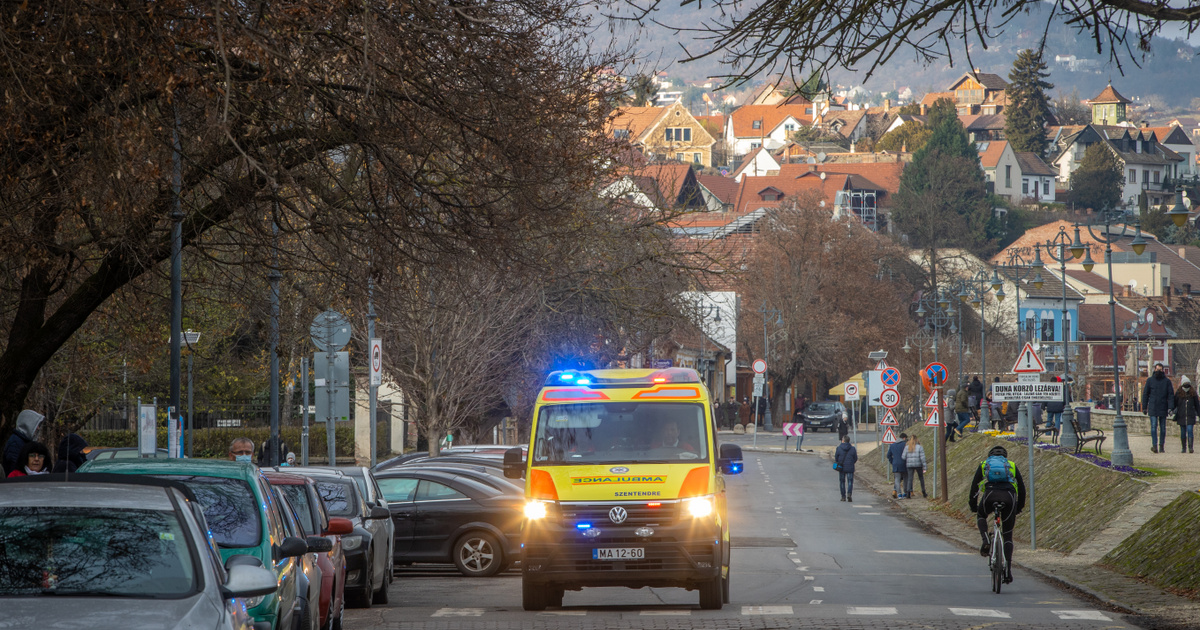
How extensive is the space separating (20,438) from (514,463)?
5.62 m

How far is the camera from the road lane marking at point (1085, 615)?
13.3 m

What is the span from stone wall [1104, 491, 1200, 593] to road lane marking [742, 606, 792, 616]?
494cm

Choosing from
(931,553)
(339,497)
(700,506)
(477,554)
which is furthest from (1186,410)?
(339,497)

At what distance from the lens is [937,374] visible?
3369cm

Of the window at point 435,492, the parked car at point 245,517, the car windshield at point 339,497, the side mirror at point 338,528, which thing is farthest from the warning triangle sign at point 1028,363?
the parked car at point 245,517

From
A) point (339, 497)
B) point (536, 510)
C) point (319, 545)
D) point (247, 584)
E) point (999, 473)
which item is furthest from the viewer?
point (999, 473)

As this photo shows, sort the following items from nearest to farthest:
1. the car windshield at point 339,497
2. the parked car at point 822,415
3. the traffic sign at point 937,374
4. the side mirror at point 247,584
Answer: the side mirror at point 247,584 → the car windshield at point 339,497 → the traffic sign at point 937,374 → the parked car at point 822,415

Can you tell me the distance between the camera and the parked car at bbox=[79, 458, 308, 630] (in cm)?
889

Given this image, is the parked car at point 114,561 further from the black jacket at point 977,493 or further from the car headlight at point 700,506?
the black jacket at point 977,493

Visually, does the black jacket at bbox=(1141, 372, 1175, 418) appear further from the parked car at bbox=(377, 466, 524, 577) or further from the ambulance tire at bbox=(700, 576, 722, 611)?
the ambulance tire at bbox=(700, 576, 722, 611)

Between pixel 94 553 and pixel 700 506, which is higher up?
pixel 94 553

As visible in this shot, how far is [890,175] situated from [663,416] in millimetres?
143921

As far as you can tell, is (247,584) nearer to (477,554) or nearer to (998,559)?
(998,559)

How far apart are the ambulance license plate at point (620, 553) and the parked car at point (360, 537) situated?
7.13 feet
